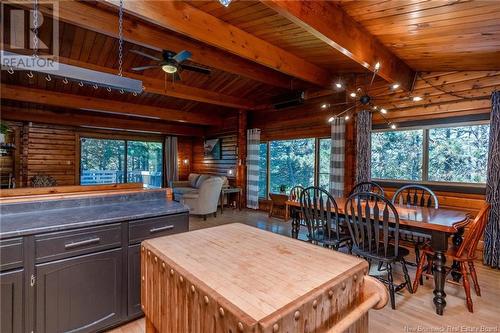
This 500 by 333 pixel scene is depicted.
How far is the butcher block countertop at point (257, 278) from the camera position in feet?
2.39

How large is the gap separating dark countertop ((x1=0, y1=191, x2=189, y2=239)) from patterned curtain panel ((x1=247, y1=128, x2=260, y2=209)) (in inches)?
172

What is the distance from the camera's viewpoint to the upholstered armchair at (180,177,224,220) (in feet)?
18.5

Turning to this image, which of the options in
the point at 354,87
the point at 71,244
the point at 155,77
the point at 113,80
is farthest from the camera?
the point at 155,77

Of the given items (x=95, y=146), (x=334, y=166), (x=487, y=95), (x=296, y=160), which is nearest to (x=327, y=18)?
(x=487, y=95)

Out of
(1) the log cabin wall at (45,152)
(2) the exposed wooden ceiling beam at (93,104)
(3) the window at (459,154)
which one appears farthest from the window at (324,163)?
(1) the log cabin wall at (45,152)

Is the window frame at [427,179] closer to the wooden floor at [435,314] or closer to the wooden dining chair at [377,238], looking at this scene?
the wooden floor at [435,314]

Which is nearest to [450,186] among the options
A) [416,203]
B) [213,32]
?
[416,203]

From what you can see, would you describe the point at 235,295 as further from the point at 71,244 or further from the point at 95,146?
the point at 95,146

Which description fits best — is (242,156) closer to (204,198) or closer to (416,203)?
(204,198)

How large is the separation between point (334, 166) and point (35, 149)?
25.4 feet

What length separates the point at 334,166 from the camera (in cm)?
498

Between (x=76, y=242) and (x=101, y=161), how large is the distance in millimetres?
7203

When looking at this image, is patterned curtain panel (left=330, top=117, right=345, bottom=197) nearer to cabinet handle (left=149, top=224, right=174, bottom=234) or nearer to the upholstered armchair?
the upholstered armchair

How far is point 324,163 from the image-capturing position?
5598 mm
